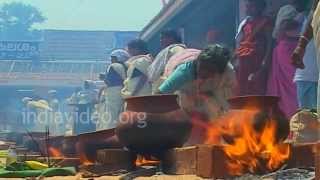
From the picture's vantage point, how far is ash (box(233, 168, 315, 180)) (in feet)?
13.7

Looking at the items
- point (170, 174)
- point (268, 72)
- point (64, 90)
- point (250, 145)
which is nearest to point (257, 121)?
point (250, 145)

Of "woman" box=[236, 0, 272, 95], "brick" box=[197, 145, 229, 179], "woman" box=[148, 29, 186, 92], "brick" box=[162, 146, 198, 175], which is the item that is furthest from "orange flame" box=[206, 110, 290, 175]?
"woman" box=[236, 0, 272, 95]

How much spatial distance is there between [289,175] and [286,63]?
9.69 feet

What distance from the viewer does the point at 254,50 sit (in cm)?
734

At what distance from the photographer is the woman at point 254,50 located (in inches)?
286

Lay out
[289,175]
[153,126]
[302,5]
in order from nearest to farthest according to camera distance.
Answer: [289,175], [153,126], [302,5]

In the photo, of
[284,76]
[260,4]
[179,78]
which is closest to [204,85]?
[179,78]

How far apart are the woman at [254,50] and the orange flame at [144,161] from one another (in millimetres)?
2001

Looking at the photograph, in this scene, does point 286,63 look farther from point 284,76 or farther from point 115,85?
point 115,85

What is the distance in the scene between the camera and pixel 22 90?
28391 millimetres

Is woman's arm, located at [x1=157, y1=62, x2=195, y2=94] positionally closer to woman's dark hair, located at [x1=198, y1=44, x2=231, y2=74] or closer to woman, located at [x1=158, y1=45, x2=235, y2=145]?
woman, located at [x1=158, y1=45, x2=235, y2=145]

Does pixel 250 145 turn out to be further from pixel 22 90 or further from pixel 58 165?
pixel 22 90

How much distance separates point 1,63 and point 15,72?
3.47 m

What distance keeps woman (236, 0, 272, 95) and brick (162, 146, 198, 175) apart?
2378 millimetres
